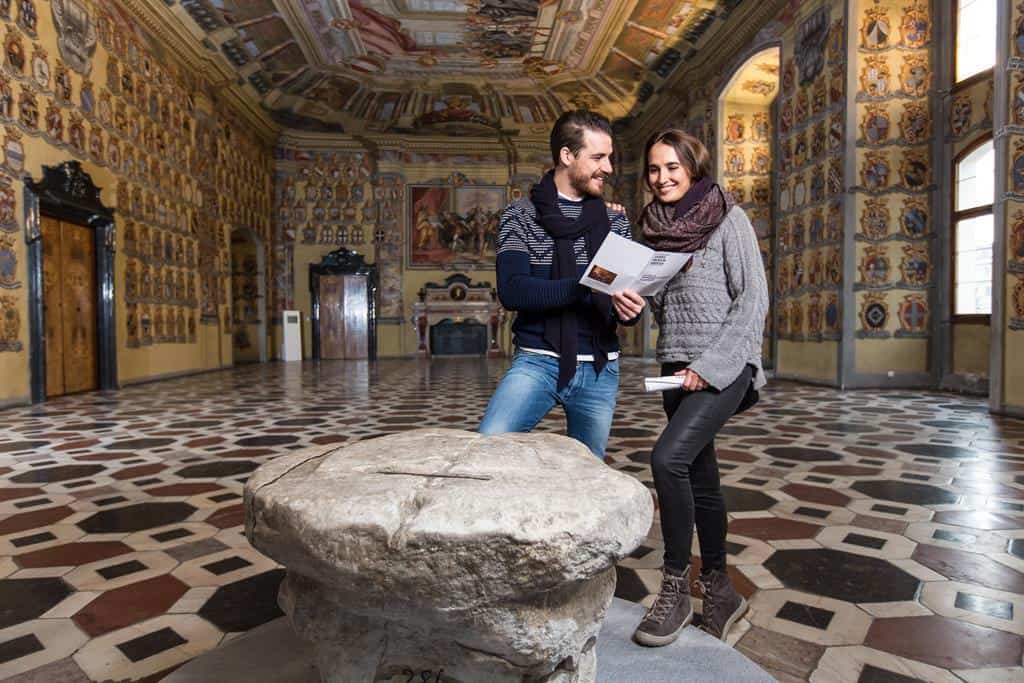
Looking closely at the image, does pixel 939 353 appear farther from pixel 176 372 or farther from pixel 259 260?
pixel 259 260

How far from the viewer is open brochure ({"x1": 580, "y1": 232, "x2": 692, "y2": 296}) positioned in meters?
1.98

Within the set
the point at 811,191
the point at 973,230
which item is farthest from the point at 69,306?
the point at 973,230

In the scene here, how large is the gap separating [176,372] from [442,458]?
44.9 ft

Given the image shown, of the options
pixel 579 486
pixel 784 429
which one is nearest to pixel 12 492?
pixel 579 486

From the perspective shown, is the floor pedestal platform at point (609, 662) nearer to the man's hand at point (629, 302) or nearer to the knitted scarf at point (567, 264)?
the knitted scarf at point (567, 264)

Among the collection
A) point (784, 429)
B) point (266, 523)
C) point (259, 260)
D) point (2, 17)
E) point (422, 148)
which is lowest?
point (784, 429)

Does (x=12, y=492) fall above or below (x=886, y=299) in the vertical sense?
below

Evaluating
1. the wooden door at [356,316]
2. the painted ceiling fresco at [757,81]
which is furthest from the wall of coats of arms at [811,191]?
the wooden door at [356,316]

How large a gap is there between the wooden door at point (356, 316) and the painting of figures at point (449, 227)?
6.24ft

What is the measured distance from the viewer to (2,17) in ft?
27.0

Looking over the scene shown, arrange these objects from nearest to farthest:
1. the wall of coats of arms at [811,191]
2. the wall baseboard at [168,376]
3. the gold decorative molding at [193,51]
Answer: the wall of coats of arms at [811,191]
the wall baseboard at [168,376]
the gold decorative molding at [193,51]

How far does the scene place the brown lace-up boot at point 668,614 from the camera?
2080 millimetres

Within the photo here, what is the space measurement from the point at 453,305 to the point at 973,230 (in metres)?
14.7

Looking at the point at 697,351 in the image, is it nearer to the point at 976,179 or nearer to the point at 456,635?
the point at 456,635
